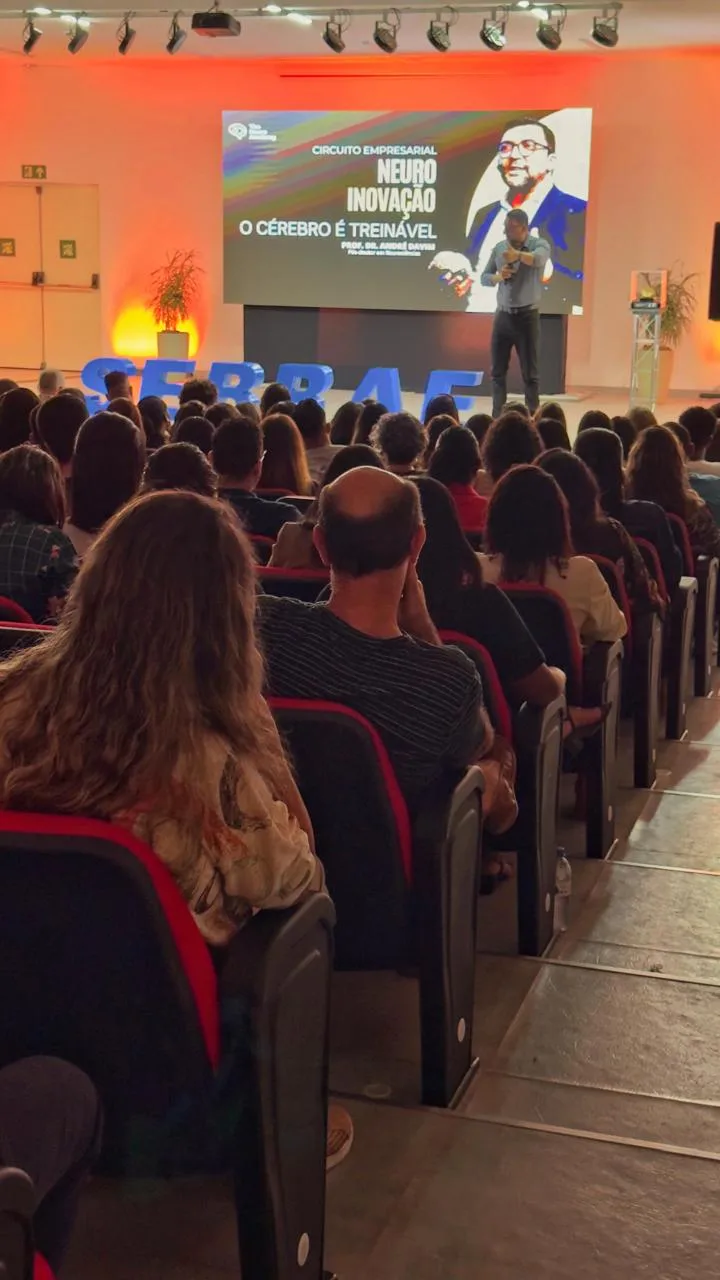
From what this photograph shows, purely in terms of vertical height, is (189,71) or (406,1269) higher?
(189,71)

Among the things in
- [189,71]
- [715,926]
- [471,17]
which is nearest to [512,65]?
[471,17]

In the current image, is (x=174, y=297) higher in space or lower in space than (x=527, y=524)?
higher

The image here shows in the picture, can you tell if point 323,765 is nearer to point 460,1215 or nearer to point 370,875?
point 370,875

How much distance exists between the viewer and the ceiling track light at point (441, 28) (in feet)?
35.4

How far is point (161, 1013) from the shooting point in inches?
59.1

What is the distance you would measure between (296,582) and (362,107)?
483 inches

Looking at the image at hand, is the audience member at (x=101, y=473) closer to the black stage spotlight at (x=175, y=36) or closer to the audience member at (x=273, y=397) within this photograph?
the audience member at (x=273, y=397)

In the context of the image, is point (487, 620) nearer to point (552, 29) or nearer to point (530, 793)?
point (530, 793)

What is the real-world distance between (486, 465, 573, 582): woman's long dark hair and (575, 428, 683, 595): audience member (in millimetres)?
1125

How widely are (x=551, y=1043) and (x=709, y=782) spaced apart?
6.46 feet

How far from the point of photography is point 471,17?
1141cm

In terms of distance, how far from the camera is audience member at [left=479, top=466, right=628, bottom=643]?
135 inches

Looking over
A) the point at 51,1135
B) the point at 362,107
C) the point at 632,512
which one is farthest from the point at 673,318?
the point at 51,1135

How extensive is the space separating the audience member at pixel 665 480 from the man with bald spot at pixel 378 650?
283 centimetres
